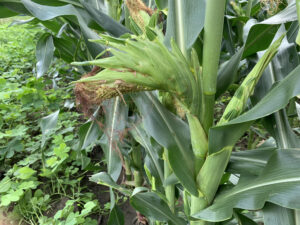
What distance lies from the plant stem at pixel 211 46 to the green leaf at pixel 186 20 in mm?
79

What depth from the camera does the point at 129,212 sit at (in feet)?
5.47

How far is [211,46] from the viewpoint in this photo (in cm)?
57

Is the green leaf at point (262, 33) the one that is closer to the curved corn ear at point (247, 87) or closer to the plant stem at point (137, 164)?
the curved corn ear at point (247, 87)

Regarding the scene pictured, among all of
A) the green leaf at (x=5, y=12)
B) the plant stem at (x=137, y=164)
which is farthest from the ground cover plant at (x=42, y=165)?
the green leaf at (x=5, y=12)

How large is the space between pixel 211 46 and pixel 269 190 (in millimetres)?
385

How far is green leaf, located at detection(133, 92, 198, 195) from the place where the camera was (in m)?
Result: 0.66

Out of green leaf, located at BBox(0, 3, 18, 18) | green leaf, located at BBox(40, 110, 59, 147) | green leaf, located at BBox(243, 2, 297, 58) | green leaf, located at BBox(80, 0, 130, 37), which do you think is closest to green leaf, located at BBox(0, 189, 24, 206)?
green leaf, located at BBox(40, 110, 59, 147)

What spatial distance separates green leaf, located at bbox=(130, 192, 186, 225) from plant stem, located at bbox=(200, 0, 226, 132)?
443 millimetres

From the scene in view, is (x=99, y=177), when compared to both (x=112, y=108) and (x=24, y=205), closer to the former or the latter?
(x=112, y=108)

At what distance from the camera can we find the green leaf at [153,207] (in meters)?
0.87

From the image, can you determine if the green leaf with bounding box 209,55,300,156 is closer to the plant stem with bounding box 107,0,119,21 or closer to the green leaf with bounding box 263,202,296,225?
the green leaf with bounding box 263,202,296,225

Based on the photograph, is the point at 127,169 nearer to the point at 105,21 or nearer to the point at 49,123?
the point at 49,123

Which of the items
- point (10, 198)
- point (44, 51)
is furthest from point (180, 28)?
point (10, 198)

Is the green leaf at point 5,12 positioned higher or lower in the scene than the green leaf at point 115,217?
higher
